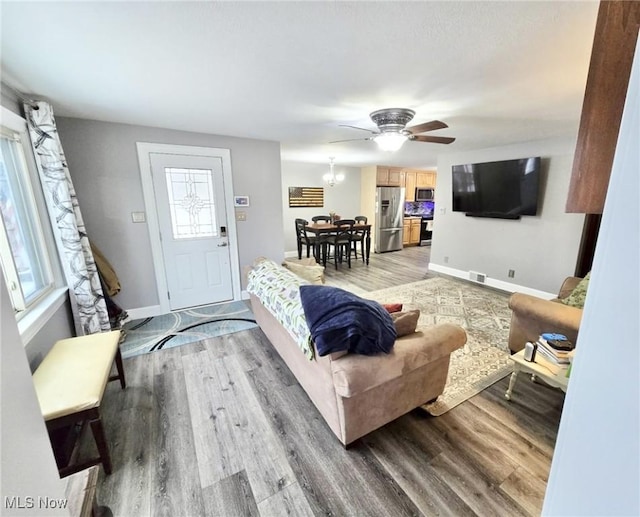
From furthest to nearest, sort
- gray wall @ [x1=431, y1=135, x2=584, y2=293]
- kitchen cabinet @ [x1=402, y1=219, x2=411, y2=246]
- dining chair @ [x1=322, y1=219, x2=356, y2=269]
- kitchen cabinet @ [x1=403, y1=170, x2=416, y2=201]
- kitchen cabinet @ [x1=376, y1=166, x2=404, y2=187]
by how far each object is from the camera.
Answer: kitchen cabinet @ [x1=402, y1=219, x2=411, y2=246] → kitchen cabinet @ [x1=403, y1=170, x2=416, y2=201] → kitchen cabinet @ [x1=376, y1=166, x2=404, y2=187] → dining chair @ [x1=322, y1=219, x2=356, y2=269] → gray wall @ [x1=431, y1=135, x2=584, y2=293]

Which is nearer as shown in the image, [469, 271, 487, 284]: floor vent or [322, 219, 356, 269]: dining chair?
[469, 271, 487, 284]: floor vent

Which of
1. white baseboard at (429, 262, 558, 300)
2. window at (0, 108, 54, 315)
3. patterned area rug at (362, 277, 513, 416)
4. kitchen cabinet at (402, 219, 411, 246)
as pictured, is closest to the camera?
window at (0, 108, 54, 315)

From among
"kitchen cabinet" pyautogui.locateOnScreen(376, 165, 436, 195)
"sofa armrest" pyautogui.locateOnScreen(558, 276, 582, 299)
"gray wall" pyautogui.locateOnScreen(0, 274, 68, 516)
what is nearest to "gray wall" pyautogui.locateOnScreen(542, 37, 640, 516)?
"gray wall" pyautogui.locateOnScreen(0, 274, 68, 516)

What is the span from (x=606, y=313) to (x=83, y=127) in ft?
13.0

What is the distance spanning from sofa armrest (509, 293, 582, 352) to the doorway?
322 centimetres

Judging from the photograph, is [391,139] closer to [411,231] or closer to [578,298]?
[578,298]

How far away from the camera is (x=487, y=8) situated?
118 cm

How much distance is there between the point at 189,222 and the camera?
3.40 meters

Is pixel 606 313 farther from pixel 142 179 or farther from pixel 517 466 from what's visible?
pixel 142 179

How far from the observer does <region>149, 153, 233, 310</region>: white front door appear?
3227mm

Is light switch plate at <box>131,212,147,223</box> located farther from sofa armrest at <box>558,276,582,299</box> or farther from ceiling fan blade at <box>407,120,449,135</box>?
sofa armrest at <box>558,276,582,299</box>

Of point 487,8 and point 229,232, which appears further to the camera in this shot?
point 229,232

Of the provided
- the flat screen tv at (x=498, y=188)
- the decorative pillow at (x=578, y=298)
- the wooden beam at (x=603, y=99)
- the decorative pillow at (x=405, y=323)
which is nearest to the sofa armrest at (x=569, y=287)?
the decorative pillow at (x=578, y=298)

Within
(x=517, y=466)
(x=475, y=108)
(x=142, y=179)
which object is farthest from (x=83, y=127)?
(x=517, y=466)
